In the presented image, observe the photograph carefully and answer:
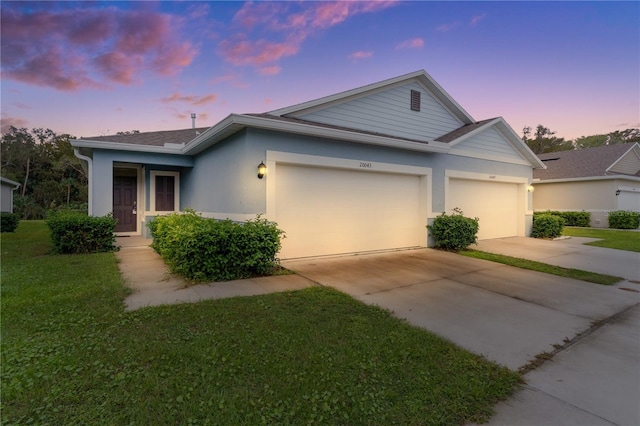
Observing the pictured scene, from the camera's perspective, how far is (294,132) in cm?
726

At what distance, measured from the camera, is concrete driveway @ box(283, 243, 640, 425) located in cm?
245

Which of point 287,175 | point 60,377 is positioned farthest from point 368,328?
point 287,175

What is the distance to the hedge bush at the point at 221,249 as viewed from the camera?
5.67 meters

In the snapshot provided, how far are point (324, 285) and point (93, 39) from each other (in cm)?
943

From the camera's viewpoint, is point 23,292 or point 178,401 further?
point 23,292

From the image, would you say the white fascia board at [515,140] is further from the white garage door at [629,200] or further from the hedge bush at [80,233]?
the hedge bush at [80,233]

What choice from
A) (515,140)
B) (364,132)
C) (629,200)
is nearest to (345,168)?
(364,132)

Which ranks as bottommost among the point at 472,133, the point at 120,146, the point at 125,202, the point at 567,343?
the point at 567,343

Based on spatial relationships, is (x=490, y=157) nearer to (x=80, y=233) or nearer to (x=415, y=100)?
(x=415, y=100)

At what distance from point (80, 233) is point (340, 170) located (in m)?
7.30

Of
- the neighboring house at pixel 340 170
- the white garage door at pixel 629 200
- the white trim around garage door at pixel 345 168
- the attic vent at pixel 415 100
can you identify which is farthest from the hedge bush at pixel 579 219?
the attic vent at pixel 415 100

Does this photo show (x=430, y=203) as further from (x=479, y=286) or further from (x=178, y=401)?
(x=178, y=401)

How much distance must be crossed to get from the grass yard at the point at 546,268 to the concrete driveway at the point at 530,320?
36 cm

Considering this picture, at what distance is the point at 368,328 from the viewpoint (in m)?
3.69
